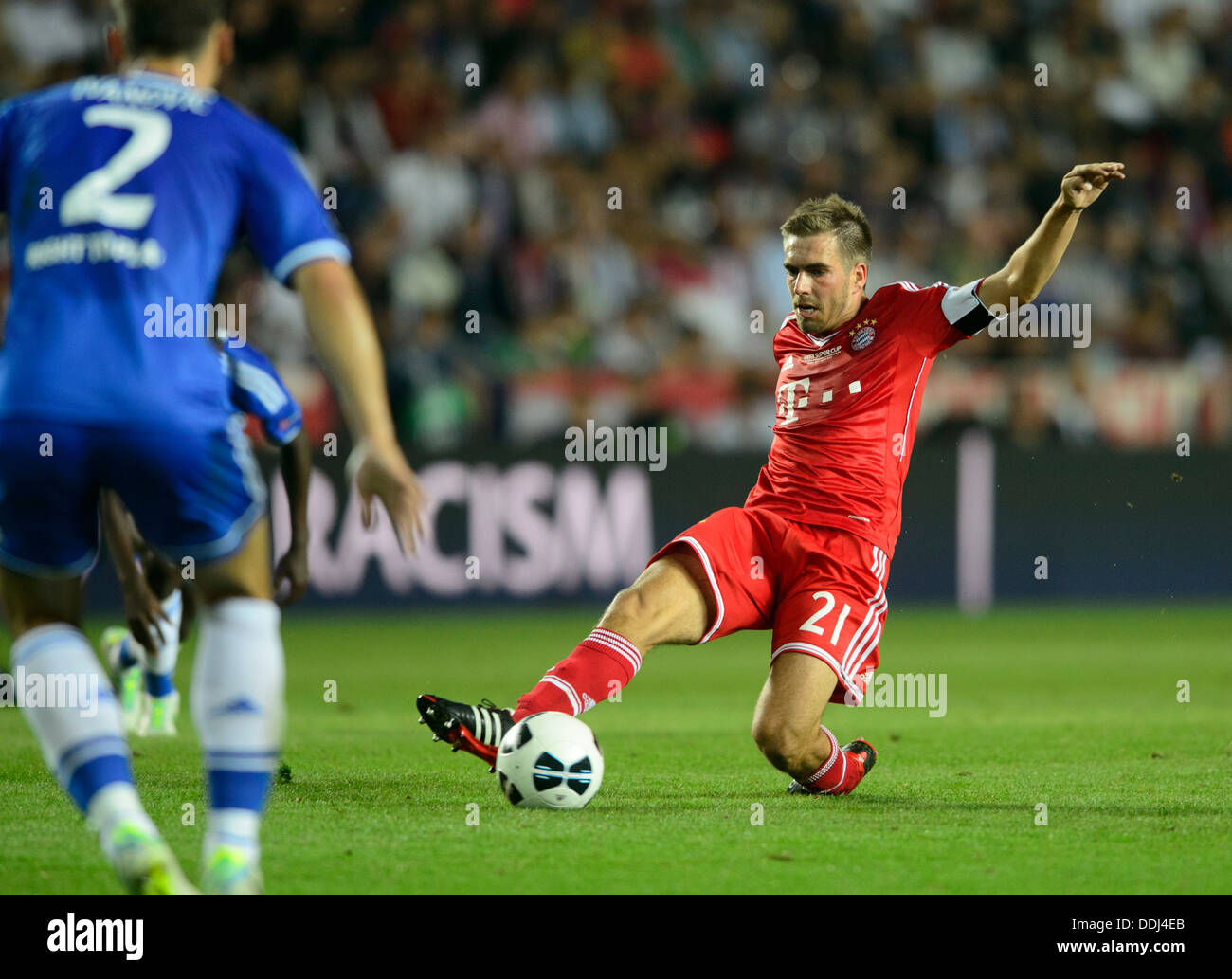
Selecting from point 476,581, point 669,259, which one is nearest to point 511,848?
point 476,581

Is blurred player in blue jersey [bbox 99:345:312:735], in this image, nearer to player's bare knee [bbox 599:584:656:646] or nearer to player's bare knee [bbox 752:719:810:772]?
player's bare knee [bbox 599:584:656:646]

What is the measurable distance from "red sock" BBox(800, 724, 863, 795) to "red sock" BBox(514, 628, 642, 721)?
0.73 metres

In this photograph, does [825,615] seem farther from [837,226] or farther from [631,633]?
[837,226]

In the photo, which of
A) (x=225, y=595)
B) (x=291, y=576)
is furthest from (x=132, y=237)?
(x=291, y=576)

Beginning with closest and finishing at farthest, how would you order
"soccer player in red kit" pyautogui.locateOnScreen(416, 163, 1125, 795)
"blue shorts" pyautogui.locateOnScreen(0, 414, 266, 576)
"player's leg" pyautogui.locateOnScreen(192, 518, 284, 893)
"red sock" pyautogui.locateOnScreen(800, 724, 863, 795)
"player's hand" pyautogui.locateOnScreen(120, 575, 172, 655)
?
"blue shorts" pyautogui.locateOnScreen(0, 414, 266, 576) → "player's leg" pyautogui.locateOnScreen(192, 518, 284, 893) → "player's hand" pyautogui.locateOnScreen(120, 575, 172, 655) → "soccer player in red kit" pyautogui.locateOnScreen(416, 163, 1125, 795) → "red sock" pyautogui.locateOnScreen(800, 724, 863, 795)

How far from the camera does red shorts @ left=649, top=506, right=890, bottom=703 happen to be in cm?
593

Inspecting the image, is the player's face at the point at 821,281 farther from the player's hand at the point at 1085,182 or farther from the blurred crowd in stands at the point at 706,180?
the blurred crowd in stands at the point at 706,180

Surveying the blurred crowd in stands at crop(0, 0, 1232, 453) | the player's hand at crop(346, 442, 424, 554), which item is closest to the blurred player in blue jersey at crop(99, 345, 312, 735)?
the player's hand at crop(346, 442, 424, 554)

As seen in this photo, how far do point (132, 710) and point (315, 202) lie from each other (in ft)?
15.8

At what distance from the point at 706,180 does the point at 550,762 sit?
38.8 ft

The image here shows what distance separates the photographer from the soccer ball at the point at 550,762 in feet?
17.7

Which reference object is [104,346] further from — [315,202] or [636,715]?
[636,715]

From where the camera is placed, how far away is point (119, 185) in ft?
11.9
